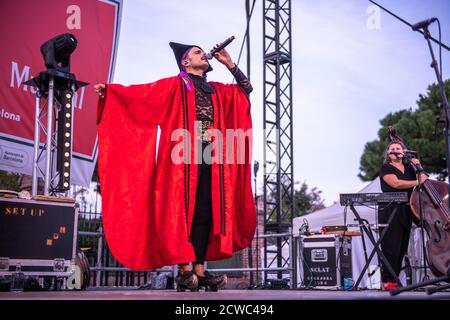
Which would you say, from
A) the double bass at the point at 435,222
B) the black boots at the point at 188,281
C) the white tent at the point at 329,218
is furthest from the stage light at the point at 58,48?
the white tent at the point at 329,218

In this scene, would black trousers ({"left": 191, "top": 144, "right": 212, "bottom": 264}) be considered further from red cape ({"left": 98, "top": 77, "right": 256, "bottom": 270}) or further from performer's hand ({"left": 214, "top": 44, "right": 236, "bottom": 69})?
performer's hand ({"left": 214, "top": 44, "right": 236, "bottom": 69})

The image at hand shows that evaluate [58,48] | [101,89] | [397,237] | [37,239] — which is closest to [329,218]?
[397,237]

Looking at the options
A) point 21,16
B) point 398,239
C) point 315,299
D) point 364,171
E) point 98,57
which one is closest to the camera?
point 315,299

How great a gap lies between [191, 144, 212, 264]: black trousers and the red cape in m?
0.07

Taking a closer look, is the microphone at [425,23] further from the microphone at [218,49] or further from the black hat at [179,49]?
the black hat at [179,49]

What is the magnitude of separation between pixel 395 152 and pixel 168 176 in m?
2.51

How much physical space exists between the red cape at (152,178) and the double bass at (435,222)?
1.78m

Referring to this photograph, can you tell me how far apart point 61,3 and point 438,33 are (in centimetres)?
504

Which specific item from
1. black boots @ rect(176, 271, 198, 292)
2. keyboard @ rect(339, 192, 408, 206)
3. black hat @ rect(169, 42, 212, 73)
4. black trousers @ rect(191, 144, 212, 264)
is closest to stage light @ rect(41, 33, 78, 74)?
black hat @ rect(169, 42, 212, 73)

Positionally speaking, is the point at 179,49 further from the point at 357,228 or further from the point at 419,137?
the point at 419,137

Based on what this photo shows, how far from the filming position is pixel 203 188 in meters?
4.16
